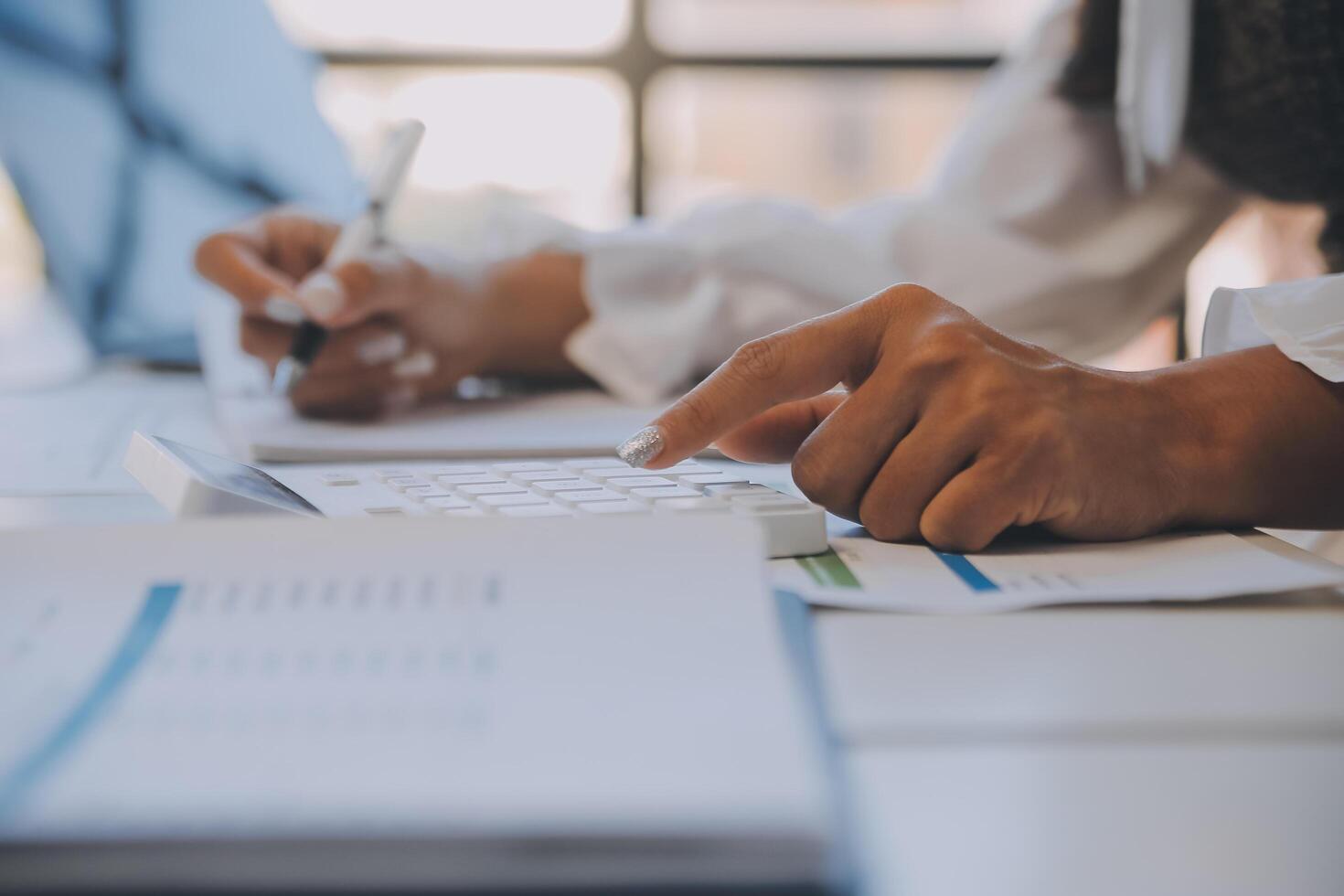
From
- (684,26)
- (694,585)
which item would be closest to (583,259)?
(694,585)

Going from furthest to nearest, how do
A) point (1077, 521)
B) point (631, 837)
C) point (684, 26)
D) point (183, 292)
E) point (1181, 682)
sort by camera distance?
point (684, 26), point (183, 292), point (1077, 521), point (1181, 682), point (631, 837)

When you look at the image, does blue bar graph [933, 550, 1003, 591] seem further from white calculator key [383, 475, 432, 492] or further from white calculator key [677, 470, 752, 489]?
white calculator key [383, 475, 432, 492]

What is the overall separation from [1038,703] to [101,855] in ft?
0.61

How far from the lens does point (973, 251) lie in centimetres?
79

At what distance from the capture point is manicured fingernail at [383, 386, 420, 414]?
67cm

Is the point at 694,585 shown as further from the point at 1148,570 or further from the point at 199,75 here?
the point at 199,75

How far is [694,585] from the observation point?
0.24 meters

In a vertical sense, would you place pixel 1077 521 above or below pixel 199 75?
below

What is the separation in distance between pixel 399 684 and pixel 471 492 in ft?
0.64

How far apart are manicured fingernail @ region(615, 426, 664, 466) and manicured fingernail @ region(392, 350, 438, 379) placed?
1.04 ft

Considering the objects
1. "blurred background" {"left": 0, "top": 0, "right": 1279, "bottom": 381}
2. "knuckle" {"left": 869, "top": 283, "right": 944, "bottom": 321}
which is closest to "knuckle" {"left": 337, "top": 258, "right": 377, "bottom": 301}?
"knuckle" {"left": 869, "top": 283, "right": 944, "bottom": 321}

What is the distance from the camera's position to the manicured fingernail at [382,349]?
638mm

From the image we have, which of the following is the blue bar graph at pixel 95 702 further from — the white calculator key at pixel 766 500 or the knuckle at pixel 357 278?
the knuckle at pixel 357 278

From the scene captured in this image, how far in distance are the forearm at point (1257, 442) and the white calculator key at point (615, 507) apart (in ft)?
0.64
